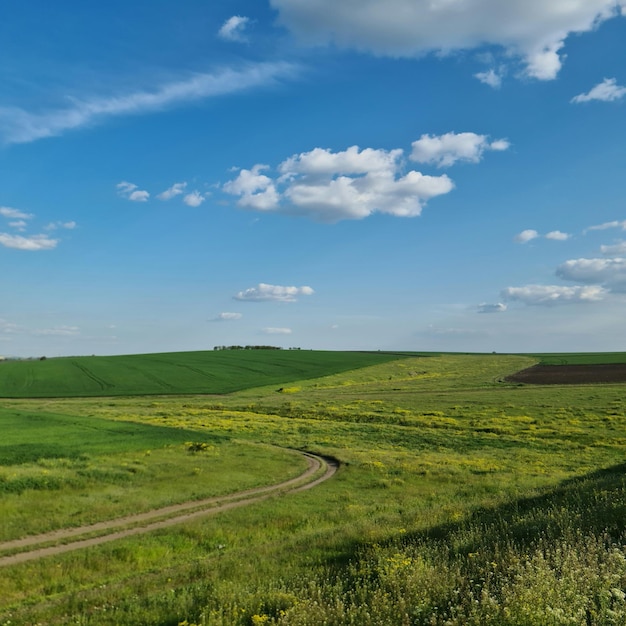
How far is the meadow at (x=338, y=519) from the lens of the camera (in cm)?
865

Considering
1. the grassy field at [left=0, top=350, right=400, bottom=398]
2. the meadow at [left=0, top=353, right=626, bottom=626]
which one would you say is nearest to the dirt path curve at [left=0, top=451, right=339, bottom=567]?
the meadow at [left=0, top=353, right=626, bottom=626]

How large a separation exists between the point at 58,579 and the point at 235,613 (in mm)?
9618

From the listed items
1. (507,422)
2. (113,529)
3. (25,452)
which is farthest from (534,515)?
(507,422)

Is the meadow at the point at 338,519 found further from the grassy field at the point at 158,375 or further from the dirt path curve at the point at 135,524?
the grassy field at the point at 158,375

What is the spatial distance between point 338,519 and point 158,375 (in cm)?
10415

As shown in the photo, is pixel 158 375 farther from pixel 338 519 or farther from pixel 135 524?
pixel 338 519

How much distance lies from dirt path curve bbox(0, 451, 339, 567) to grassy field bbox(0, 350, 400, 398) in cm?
7358

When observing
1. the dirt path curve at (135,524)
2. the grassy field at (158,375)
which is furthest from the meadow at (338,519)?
the grassy field at (158,375)

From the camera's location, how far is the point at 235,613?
358 inches

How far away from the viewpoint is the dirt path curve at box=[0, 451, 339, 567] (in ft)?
62.3

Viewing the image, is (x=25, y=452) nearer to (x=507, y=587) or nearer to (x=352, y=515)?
(x=352, y=515)

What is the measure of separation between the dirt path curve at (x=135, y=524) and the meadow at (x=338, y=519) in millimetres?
819

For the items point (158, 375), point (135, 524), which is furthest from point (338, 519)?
point (158, 375)

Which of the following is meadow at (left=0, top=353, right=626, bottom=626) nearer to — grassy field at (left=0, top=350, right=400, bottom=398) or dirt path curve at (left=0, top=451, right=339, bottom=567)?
dirt path curve at (left=0, top=451, right=339, bottom=567)
